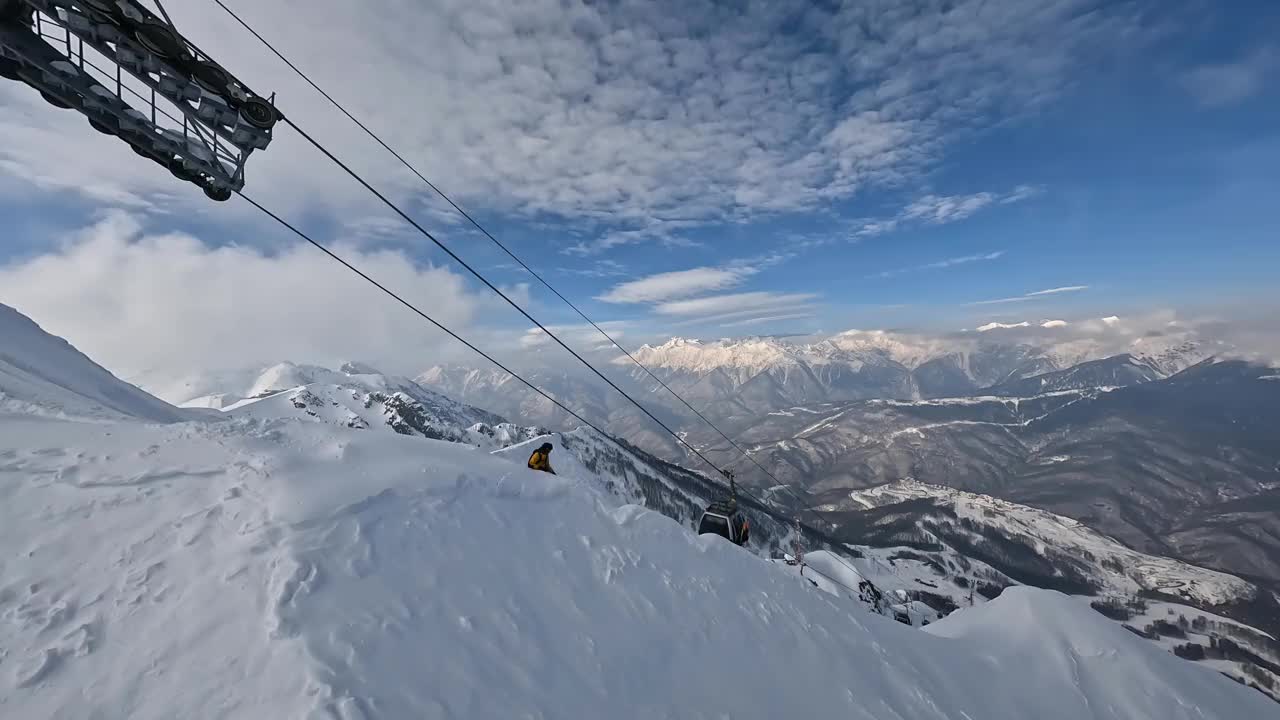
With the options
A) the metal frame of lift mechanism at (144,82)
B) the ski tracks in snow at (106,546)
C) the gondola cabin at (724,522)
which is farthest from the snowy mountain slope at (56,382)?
the gondola cabin at (724,522)

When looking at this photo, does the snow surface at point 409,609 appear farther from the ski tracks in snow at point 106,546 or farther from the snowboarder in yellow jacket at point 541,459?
the snowboarder in yellow jacket at point 541,459

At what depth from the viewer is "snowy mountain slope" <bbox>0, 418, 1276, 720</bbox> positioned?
22.3 ft

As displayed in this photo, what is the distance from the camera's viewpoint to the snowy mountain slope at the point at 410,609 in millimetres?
6793

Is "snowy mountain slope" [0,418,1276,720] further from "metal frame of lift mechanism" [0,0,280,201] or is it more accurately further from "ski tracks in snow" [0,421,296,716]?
"metal frame of lift mechanism" [0,0,280,201]

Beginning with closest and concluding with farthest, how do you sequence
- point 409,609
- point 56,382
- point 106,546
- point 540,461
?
1. point 106,546
2. point 409,609
3. point 540,461
4. point 56,382

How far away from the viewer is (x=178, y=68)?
30.4ft

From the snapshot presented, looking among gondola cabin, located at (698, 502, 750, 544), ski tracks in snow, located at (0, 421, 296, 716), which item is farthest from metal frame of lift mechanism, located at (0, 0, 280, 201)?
gondola cabin, located at (698, 502, 750, 544)

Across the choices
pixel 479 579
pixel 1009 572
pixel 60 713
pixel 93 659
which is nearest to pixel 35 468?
pixel 93 659

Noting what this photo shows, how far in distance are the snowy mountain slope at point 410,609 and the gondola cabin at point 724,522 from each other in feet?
23.1

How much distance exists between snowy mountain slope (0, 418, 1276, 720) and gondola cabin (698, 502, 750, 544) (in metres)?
7.04

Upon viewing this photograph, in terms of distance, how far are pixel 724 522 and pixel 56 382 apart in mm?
34443

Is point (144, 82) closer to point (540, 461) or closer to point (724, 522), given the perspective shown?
point (540, 461)

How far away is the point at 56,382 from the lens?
24.3 meters

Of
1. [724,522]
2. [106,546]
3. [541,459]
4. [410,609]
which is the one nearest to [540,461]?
[541,459]
